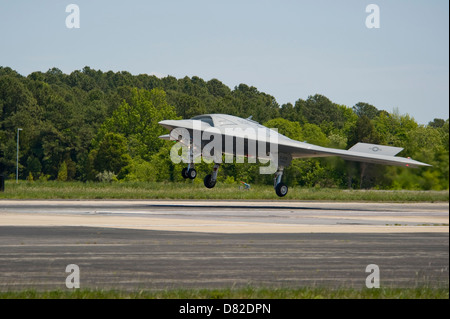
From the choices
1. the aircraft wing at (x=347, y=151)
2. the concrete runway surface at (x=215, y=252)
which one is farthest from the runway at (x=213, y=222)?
the aircraft wing at (x=347, y=151)

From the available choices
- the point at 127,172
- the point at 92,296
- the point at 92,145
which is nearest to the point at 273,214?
the point at 92,296

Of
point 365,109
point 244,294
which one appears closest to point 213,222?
point 244,294

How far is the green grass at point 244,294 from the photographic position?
1009 centimetres

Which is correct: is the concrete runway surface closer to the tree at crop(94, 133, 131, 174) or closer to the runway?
the runway

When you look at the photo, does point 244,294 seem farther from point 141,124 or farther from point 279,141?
point 141,124

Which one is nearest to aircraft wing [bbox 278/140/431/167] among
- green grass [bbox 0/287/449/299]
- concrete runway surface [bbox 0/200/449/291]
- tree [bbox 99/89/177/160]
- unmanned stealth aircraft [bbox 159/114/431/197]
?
unmanned stealth aircraft [bbox 159/114/431/197]

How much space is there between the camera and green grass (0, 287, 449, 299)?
33.1 feet

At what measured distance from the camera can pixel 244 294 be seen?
33.9 feet

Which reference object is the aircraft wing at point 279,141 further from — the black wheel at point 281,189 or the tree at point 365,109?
the tree at point 365,109

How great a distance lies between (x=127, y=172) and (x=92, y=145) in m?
15.5

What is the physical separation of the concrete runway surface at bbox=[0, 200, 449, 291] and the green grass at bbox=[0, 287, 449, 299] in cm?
71

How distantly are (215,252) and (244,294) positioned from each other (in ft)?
17.7
